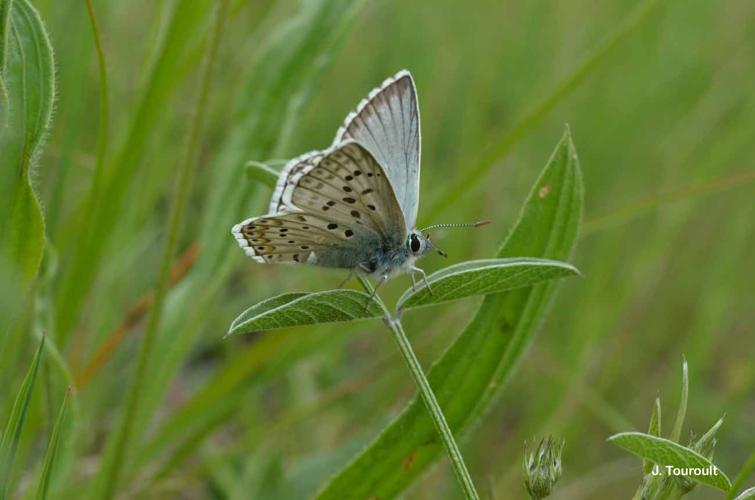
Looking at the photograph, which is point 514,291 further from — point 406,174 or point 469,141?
point 469,141

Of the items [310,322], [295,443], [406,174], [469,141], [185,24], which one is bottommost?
[295,443]

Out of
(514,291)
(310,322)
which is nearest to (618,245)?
(514,291)

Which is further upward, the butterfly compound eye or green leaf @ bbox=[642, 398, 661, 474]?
the butterfly compound eye

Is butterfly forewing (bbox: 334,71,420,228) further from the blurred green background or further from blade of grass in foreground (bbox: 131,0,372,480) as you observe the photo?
blade of grass in foreground (bbox: 131,0,372,480)

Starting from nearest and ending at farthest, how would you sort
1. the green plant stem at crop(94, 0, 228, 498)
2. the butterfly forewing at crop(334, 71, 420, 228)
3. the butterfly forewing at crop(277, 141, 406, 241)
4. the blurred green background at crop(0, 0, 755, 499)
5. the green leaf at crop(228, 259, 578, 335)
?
1. the green leaf at crop(228, 259, 578, 335)
2. the butterfly forewing at crop(277, 141, 406, 241)
3. the butterfly forewing at crop(334, 71, 420, 228)
4. the green plant stem at crop(94, 0, 228, 498)
5. the blurred green background at crop(0, 0, 755, 499)

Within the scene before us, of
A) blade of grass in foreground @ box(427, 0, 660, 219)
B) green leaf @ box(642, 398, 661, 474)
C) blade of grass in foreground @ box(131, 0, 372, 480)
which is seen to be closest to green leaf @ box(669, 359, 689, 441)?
green leaf @ box(642, 398, 661, 474)

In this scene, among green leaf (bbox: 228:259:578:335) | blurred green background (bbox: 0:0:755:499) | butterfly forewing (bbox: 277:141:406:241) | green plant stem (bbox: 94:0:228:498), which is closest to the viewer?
green leaf (bbox: 228:259:578:335)
